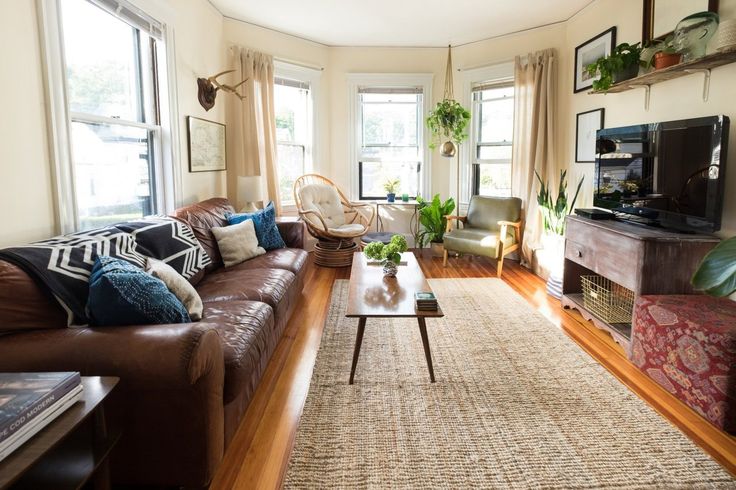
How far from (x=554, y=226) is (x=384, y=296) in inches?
99.7

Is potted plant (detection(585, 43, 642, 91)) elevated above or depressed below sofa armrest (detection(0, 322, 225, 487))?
above

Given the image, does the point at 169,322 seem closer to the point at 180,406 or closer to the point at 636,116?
the point at 180,406

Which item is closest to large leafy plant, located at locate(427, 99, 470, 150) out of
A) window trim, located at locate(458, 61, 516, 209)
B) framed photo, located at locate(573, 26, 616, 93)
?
window trim, located at locate(458, 61, 516, 209)

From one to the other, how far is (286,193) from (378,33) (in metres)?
2.13

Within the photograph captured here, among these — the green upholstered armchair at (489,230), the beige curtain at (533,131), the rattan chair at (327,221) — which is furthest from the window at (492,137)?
the rattan chair at (327,221)

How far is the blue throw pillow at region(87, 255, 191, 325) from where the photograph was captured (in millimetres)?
1741

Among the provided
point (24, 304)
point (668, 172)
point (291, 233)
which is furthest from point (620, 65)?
point (24, 304)

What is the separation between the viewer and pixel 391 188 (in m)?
6.18

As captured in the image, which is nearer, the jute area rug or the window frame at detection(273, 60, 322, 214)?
the jute area rug

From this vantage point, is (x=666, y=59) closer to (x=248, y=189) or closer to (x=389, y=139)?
(x=248, y=189)

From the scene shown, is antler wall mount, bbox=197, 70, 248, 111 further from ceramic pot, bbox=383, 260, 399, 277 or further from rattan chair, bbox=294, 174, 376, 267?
ceramic pot, bbox=383, 260, 399, 277

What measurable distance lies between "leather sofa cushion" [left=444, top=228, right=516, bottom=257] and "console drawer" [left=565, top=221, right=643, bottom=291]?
1.22 metres

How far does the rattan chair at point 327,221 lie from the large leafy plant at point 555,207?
1.91 meters

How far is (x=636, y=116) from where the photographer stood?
3.71 meters
